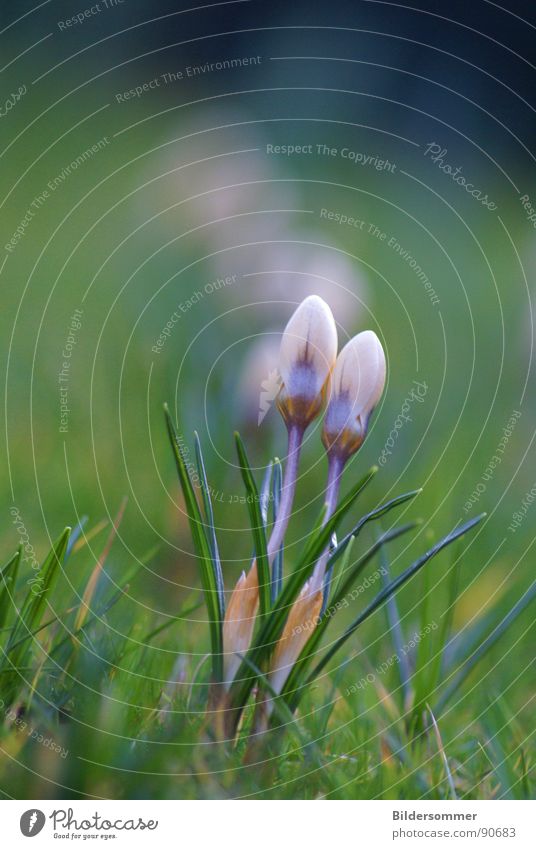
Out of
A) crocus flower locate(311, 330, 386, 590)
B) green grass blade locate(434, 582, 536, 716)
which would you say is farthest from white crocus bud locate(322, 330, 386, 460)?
green grass blade locate(434, 582, 536, 716)

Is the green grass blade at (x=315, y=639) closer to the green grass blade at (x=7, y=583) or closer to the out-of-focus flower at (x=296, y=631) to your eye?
the out-of-focus flower at (x=296, y=631)

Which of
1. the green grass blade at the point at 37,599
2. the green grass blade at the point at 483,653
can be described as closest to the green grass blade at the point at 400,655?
the green grass blade at the point at 483,653

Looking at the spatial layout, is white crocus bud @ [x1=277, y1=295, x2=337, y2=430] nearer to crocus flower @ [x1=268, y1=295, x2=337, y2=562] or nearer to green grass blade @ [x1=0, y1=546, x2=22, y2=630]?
crocus flower @ [x1=268, y1=295, x2=337, y2=562]

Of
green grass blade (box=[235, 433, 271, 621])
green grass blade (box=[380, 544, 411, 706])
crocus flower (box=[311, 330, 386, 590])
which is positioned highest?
crocus flower (box=[311, 330, 386, 590])

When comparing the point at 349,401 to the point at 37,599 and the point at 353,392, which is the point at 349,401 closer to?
the point at 353,392

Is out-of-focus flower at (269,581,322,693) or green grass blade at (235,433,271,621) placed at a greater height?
green grass blade at (235,433,271,621)

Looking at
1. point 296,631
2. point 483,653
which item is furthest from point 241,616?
Answer: point 483,653

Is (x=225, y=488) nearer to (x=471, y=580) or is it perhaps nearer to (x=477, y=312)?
(x=471, y=580)
